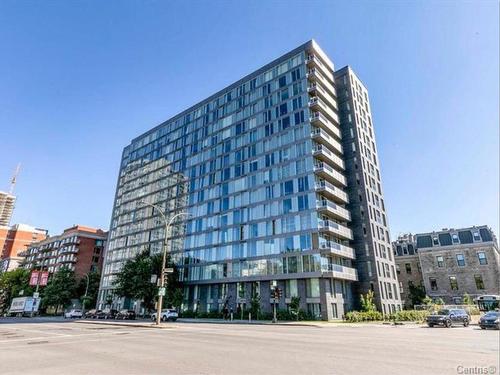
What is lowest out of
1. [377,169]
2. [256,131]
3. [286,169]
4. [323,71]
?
[286,169]

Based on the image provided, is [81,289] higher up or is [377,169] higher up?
[377,169]

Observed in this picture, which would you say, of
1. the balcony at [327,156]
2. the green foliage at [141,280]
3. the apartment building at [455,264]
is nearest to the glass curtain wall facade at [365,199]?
the balcony at [327,156]

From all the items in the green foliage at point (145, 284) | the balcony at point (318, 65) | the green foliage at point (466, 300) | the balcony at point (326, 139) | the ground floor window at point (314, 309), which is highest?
the balcony at point (318, 65)

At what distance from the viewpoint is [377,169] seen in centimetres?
6425

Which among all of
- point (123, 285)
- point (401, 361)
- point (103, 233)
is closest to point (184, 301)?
point (123, 285)

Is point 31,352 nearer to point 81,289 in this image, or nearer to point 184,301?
point 184,301

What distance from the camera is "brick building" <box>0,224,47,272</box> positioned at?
135m

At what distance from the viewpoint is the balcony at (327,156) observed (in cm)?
5081

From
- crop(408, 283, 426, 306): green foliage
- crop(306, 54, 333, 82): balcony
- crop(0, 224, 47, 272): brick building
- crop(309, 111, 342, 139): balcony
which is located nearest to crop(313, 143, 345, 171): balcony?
crop(309, 111, 342, 139): balcony

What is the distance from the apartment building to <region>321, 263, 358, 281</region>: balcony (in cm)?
2770

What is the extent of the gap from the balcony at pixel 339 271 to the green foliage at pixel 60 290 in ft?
245

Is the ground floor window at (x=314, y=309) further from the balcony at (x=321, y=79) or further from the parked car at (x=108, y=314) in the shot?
the balcony at (x=321, y=79)

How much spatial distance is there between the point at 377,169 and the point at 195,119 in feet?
141

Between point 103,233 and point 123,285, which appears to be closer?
point 123,285
